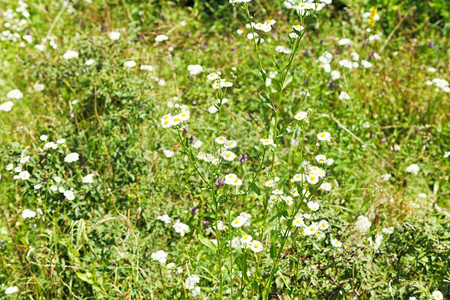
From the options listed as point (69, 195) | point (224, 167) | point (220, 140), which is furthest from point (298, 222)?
point (69, 195)

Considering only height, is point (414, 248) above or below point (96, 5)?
below

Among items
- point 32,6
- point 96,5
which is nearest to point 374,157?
point 96,5

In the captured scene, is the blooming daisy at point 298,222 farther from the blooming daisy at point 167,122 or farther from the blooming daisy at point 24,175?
the blooming daisy at point 24,175

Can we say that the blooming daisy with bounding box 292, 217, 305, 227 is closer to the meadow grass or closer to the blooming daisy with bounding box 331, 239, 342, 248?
the meadow grass

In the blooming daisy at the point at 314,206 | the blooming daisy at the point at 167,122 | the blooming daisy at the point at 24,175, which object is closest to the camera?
the blooming daisy at the point at 167,122

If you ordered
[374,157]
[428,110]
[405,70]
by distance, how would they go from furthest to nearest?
[405,70], [428,110], [374,157]

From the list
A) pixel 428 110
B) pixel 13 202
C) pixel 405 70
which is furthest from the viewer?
pixel 405 70

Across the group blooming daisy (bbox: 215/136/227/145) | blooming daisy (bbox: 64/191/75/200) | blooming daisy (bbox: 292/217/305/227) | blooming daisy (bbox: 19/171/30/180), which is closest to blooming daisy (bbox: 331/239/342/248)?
blooming daisy (bbox: 292/217/305/227)

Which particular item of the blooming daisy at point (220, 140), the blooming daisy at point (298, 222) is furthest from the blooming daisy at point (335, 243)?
the blooming daisy at point (220, 140)

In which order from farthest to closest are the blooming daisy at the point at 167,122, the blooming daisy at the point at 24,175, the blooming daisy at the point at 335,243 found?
the blooming daisy at the point at 24,175, the blooming daisy at the point at 335,243, the blooming daisy at the point at 167,122

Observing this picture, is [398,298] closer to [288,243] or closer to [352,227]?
[352,227]

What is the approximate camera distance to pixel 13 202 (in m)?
2.79

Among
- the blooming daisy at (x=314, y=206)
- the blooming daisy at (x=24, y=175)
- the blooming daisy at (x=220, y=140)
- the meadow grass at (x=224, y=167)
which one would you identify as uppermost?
the blooming daisy at (x=220, y=140)

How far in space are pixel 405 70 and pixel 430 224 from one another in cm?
211
